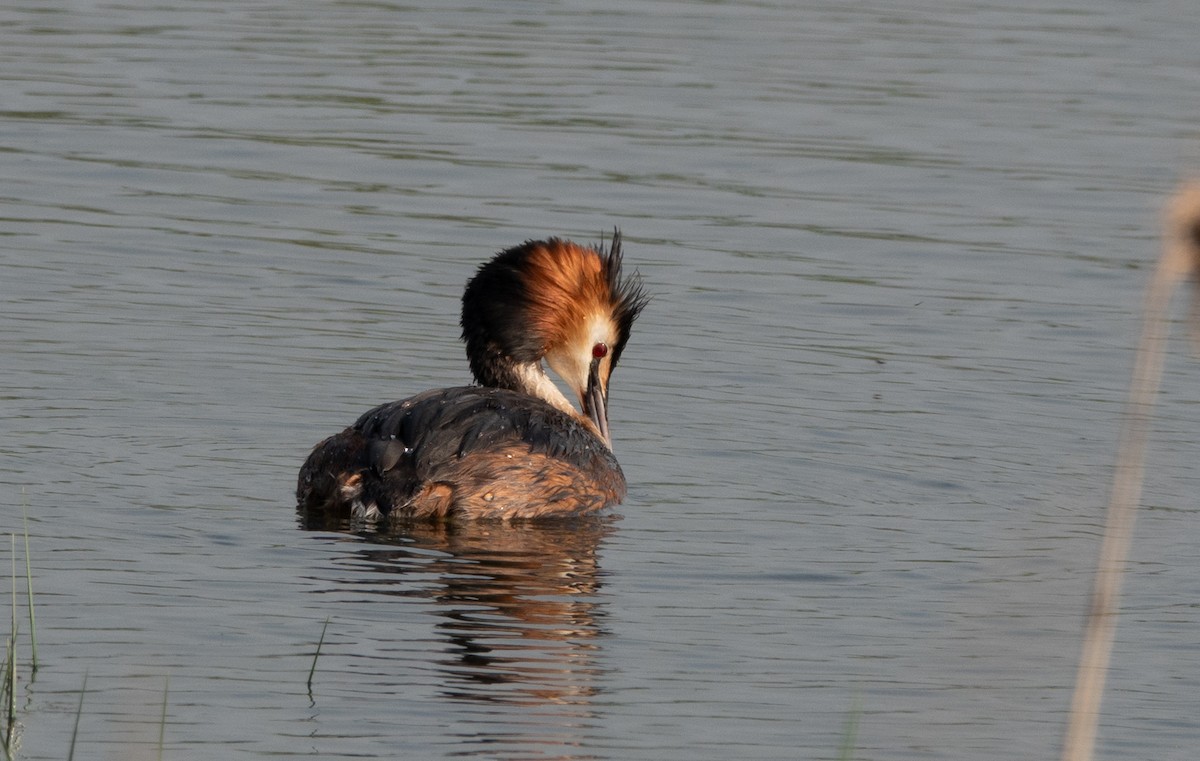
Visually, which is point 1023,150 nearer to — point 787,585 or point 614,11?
point 614,11

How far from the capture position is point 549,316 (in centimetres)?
952

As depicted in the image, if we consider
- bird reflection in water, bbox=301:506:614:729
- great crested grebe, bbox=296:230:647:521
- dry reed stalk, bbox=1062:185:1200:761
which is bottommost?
bird reflection in water, bbox=301:506:614:729

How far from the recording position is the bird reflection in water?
615 cm

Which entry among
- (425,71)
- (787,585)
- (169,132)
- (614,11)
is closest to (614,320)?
(787,585)

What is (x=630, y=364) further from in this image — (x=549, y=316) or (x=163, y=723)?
(x=163, y=723)

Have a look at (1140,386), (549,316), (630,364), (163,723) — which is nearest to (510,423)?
(549,316)

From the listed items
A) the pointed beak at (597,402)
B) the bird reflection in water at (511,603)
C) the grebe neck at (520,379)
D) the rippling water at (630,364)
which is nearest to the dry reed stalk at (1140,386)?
the rippling water at (630,364)

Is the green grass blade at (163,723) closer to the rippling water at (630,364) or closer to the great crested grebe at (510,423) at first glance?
the rippling water at (630,364)

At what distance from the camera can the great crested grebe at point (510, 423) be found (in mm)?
8336

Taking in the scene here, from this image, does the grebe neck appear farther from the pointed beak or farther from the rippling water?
the rippling water

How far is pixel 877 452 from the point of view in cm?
956

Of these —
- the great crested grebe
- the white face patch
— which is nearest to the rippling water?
the great crested grebe

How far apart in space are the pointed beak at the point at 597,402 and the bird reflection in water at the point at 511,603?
0.92 meters

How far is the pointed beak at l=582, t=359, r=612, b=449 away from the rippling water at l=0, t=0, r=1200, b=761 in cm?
29
